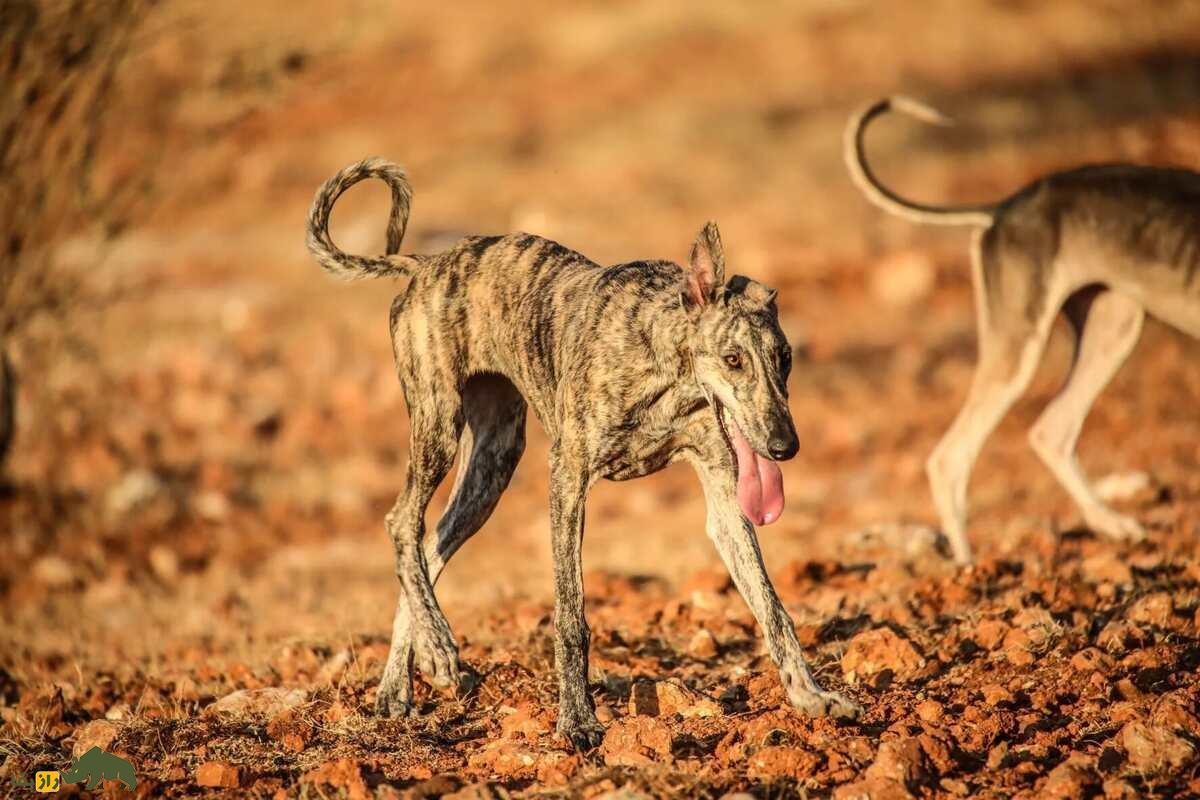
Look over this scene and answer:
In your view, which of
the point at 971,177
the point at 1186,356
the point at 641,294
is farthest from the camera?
the point at 971,177

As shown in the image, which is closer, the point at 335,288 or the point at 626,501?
the point at 626,501

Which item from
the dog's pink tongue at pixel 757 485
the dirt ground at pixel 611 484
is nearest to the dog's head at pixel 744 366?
the dog's pink tongue at pixel 757 485

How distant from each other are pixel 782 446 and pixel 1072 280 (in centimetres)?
452

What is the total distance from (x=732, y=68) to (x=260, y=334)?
13.0 metres

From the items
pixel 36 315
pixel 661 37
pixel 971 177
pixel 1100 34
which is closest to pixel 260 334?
pixel 36 315

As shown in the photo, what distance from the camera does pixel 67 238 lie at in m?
12.4

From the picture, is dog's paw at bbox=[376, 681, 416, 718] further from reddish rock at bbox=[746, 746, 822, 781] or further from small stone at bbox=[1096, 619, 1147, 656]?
small stone at bbox=[1096, 619, 1147, 656]

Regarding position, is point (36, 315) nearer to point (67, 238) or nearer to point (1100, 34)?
point (67, 238)

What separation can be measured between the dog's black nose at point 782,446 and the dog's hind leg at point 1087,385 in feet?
15.4

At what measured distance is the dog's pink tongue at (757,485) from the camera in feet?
17.3

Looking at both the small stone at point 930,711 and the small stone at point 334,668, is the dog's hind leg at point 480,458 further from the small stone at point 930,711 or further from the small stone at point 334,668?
the small stone at point 930,711

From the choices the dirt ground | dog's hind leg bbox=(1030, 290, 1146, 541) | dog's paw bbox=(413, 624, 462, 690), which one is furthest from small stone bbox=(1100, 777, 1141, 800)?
dog's hind leg bbox=(1030, 290, 1146, 541)

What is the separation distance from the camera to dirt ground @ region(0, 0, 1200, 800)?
5.48 metres

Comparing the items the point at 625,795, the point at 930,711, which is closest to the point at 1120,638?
the point at 930,711
